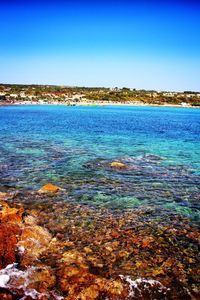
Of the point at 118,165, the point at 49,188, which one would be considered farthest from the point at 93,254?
the point at 118,165

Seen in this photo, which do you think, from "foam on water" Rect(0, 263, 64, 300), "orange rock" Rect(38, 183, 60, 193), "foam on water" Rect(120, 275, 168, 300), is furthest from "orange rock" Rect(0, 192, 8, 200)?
"foam on water" Rect(120, 275, 168, 300)

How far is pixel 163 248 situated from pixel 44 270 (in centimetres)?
402

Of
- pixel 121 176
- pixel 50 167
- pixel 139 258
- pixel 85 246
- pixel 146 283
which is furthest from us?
pixel 50 167

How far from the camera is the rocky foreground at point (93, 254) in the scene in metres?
7.00

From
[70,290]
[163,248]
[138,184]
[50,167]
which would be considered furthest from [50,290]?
[50,167]

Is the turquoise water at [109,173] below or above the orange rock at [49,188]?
below

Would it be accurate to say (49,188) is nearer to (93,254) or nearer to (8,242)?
(8,242)

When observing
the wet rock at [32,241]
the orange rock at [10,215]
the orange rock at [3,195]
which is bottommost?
the orange rock at [3,195]

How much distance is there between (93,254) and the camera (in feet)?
28.3

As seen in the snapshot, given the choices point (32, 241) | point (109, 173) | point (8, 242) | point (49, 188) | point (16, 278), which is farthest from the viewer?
point (109, 173)

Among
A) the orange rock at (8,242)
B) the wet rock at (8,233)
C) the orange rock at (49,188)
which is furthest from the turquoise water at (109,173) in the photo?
the orange rock at (8,242)

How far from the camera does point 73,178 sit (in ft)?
54.5

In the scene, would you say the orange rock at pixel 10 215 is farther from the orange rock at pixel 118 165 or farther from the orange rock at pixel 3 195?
the orange rock at pixel 118 165

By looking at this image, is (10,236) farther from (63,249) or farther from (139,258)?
(139,258)
